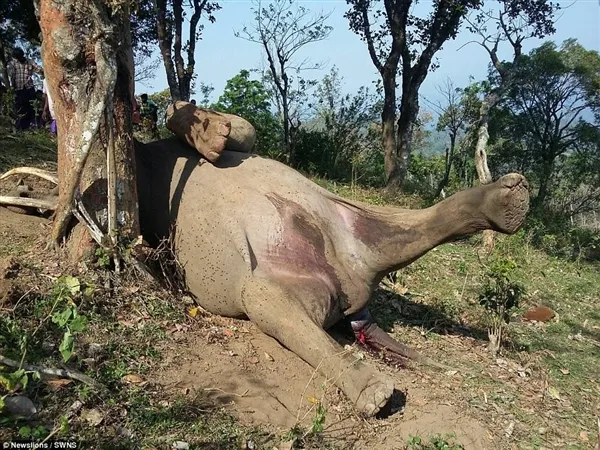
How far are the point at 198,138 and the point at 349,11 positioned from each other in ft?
31.0

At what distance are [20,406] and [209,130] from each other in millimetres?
2397

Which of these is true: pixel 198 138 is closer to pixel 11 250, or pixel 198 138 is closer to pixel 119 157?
pixel 119 157

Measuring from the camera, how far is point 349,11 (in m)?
13.2

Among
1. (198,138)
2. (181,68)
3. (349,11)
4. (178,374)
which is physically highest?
(349,11)

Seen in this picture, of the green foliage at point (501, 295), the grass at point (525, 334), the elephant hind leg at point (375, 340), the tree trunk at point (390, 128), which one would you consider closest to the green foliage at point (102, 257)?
the elephant hind leg at point (375, 340)

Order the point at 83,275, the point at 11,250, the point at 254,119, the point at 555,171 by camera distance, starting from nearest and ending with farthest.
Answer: the point at 83,275 < the point at 11,250 < the point at 254,119 < the point at 555,171

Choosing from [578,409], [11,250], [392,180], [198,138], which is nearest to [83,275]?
[11,250]

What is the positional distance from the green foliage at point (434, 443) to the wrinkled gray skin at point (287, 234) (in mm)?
528

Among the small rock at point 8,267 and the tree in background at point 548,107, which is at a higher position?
the tree in background at point 548,107

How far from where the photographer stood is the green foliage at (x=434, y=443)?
3436 millimetres

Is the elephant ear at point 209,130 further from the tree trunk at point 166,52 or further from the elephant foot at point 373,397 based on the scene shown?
the tree trunk at point 166,52

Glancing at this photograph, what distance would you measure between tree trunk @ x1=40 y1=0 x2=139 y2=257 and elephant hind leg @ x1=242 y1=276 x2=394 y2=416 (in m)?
0.97

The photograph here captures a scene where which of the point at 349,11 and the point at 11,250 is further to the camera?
the point at 349,11

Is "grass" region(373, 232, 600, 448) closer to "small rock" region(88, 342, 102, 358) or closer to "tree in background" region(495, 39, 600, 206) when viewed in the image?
"small rock" region(88, 342, 102, 358)
